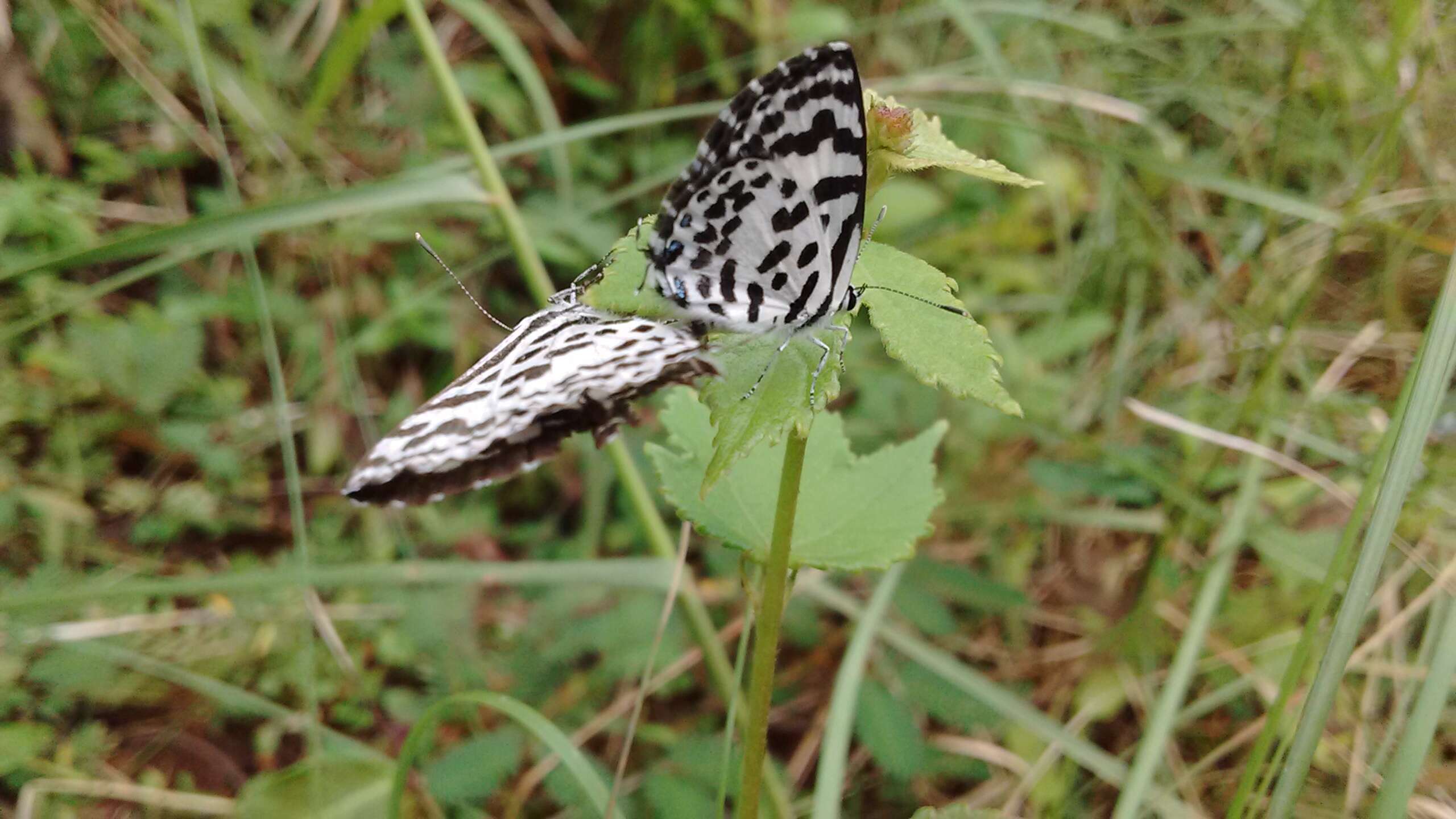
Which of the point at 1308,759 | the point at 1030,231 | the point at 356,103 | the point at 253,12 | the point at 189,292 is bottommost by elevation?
the point at 1308,759

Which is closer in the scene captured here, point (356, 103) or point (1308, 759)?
point (1308, 759)

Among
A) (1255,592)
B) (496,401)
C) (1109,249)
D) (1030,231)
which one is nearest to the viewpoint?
(496,401)

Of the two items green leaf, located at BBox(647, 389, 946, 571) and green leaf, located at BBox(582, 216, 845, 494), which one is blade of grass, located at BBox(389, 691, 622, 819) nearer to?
green leaf, located at BBox(647, 389, 946, 571)

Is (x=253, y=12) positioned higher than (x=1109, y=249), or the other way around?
(x=253, y=12)

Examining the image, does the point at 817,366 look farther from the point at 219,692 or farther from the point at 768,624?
the point at 219,692

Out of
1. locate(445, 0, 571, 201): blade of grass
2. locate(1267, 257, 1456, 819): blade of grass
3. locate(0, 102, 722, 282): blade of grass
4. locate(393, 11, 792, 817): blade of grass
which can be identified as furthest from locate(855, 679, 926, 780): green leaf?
locate(445, 0, 571, 201): blade of grass

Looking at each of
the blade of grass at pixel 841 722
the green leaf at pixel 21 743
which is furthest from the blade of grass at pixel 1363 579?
the green leaf at pixel 21 743

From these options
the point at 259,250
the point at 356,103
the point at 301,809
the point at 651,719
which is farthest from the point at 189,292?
the point at 651,719

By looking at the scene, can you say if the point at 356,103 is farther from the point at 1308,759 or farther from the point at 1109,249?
the point at 1308,759
